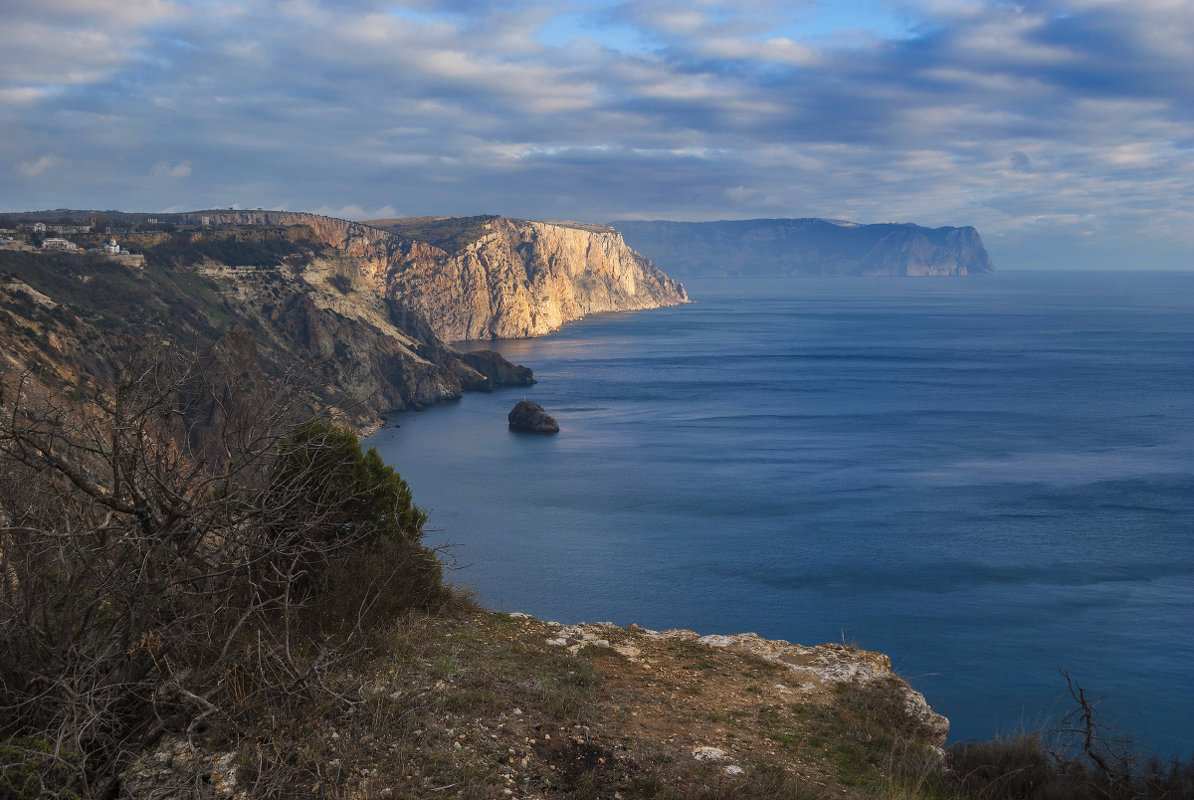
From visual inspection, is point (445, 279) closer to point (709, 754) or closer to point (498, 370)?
point (498, 370)

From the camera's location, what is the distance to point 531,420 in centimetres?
7956

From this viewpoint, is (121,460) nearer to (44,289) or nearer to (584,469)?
(584,469)

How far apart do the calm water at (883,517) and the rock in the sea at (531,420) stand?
1756 millimetres

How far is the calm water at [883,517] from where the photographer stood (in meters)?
34.4

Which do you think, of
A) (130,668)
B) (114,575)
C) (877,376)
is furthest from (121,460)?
(877,376)

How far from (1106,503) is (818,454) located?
20.9 meters

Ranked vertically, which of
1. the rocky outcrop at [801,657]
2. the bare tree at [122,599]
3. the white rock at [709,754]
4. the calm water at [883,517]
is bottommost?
the calm water at [883,517]

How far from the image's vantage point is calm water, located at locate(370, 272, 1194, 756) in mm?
34438

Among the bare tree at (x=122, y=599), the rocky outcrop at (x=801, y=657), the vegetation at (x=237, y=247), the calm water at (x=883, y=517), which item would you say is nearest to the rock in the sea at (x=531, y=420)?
the calm water at (x=883, y=517)

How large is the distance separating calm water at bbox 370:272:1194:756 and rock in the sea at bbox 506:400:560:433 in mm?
1756

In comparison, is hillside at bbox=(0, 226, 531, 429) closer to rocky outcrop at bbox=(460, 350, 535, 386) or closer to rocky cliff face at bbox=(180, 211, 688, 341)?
rocky outcrop at bbox=(460, 350, 535, 386)

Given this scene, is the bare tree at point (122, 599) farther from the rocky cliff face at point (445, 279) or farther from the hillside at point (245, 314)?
the rocky cliff face at point (445, 279)

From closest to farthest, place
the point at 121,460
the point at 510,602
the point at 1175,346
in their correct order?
the point at 121,460, the point at 510,602, the point at 1175,346

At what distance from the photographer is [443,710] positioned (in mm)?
8312
